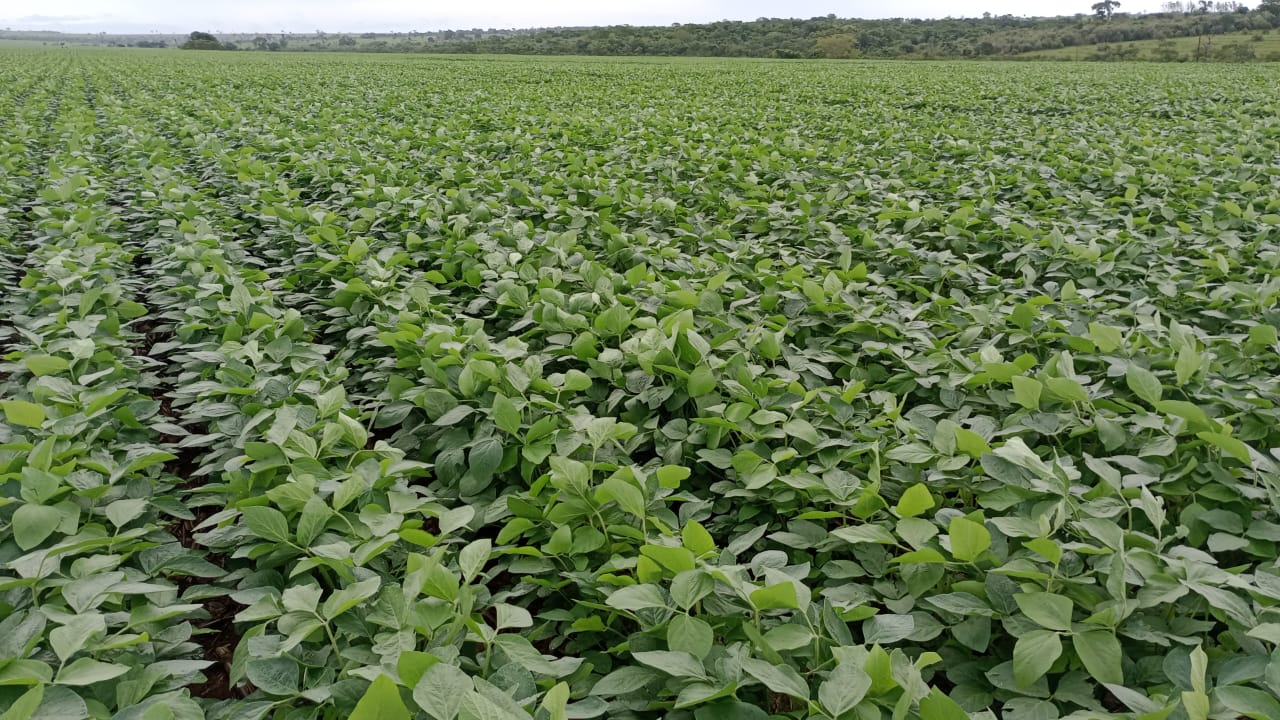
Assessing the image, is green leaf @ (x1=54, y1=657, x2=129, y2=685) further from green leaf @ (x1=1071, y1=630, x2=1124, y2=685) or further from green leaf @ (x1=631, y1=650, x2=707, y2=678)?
green leaf @ (x1=1071, y1=630, x2=1124, y2=685)

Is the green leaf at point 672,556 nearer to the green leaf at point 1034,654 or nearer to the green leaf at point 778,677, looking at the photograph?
the green leaf at point 778,677

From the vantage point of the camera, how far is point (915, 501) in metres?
1.65

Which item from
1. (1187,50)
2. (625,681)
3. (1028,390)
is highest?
(1187,50)

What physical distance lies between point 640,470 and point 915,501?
2.39 feet

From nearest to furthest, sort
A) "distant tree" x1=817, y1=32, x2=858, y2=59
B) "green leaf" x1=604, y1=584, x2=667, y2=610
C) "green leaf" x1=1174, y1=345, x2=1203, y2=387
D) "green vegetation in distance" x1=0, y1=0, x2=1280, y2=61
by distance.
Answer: "green leaf" x1=604, y1=584, x2=667, y2=610 → "green leaf" x1=1174, y1=345, x2=1203, y2=387 → "green vegetation in distance" x1=0, y1=0, x2=1280, y2=61 → "distant tree" x1=817, y1=32, x2=858, y2=59

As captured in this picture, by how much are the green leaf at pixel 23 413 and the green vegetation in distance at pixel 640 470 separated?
13 mm

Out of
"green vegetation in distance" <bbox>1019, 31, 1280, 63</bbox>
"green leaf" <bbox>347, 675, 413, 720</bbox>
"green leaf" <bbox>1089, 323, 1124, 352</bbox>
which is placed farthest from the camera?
"green vegetation in distance" <bbox>1019, 31, 1280, 63</bbox>

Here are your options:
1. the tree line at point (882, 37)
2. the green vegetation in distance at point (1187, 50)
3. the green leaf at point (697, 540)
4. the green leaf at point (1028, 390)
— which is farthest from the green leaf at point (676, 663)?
the tree line at point (882, 37)

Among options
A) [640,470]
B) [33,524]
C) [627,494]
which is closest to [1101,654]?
[627,494]

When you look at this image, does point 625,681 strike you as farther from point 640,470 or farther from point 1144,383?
point 1144,383

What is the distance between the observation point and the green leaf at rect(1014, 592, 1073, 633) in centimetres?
136

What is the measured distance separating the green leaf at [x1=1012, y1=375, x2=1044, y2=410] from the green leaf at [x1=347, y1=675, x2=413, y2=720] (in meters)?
1.86

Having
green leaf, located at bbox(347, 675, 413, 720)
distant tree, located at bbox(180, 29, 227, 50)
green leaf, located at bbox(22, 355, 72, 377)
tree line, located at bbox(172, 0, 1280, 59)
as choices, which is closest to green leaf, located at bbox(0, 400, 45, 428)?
green leaf, located at bbox(22, 355, 72, 377)

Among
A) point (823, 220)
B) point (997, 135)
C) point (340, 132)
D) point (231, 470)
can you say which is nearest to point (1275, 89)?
point (997, 135)
